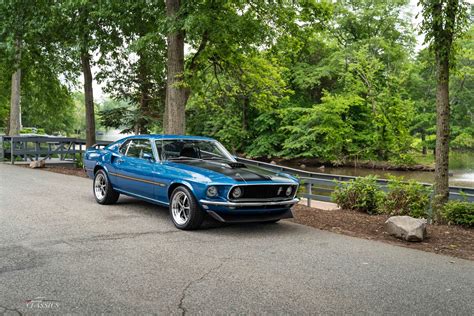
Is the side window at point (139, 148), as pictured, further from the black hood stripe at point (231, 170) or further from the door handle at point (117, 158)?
the black hood stripe at point (231, 170)

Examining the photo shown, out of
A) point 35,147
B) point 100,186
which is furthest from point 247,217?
point 35,147

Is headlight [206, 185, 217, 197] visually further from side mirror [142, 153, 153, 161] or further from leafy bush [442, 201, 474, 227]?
leafy bush [442, 201, 474, 227]

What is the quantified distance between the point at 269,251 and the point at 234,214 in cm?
112

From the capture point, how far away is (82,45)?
17.1 metres

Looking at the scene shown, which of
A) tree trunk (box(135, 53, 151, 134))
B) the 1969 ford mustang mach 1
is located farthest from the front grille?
tree trunk (box(135, 53, 151, 134))

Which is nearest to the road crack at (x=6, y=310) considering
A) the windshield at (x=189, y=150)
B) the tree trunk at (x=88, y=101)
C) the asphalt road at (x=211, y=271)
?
the asphalt road at (x=211, y=271)

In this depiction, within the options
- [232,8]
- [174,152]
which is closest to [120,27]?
[232,8]

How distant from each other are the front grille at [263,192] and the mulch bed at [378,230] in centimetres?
111

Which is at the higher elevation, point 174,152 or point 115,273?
point 174,152

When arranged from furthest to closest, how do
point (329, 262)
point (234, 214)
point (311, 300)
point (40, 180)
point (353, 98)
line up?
point (353, 98), point (40, 180), point (234, 214), point (329, 262), point (311, 300)

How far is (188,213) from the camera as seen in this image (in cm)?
703

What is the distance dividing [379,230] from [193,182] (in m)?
3.32

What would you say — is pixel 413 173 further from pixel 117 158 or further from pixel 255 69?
pixel 117 158

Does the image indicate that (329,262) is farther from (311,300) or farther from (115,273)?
(115,273)
